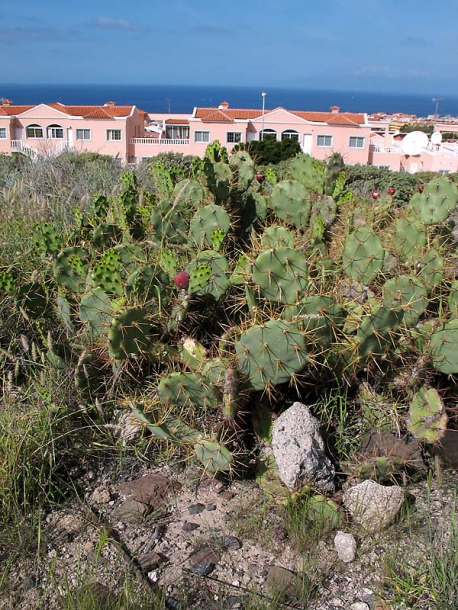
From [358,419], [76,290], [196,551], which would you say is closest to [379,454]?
[358,419]

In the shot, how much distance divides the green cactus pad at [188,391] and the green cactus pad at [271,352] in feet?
0.62

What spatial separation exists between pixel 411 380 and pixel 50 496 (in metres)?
1.83

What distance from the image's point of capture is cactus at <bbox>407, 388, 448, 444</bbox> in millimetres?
3066

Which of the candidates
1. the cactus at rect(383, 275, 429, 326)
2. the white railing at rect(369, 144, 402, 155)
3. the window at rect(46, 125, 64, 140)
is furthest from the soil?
the window at rect(46, 125, 64, 140)

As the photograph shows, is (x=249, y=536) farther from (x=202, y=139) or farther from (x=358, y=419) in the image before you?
(x=202, y=139)

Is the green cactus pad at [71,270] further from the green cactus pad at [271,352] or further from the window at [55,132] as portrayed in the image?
the window at [55,132]

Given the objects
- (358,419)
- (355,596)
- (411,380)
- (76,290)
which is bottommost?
(355,596)

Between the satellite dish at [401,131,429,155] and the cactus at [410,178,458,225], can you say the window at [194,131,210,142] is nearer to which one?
the satellite dish at [401,131,429,155]

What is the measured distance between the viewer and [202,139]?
139ft

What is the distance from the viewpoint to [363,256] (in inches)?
152

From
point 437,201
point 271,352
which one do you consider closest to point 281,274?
point 271,352

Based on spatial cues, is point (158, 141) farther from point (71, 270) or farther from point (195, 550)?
point (195, 550)

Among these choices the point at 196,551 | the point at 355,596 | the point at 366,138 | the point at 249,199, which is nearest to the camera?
the point at 355,596

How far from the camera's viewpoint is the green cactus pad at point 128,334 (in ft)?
9.88
